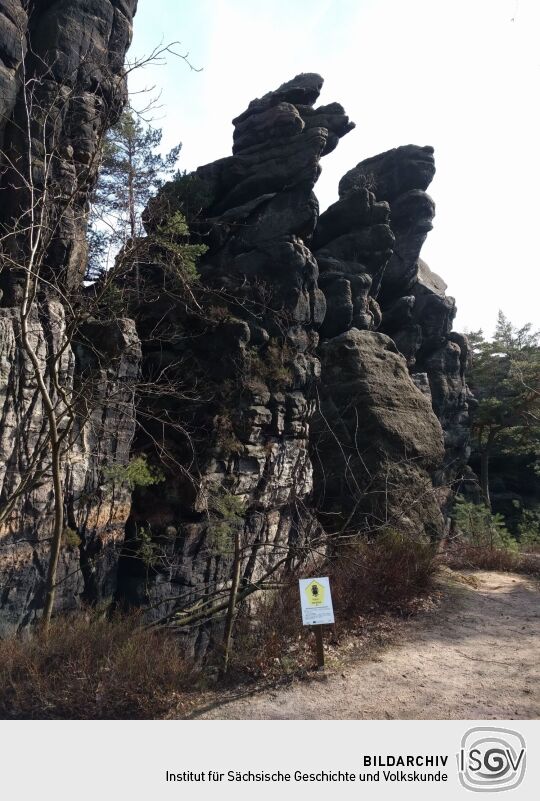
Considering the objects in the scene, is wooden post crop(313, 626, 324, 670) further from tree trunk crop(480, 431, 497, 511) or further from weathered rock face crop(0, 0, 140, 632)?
tree trunk crop(480, 431, 497, 511)

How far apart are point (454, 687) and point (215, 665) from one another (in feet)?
9.58

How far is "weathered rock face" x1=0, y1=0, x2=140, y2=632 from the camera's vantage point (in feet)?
37.3

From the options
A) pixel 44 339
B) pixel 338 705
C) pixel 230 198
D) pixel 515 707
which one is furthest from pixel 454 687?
pixel 230 198

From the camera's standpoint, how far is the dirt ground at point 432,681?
6.15 meters

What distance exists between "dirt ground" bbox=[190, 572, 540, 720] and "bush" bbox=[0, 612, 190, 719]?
520 millimetres

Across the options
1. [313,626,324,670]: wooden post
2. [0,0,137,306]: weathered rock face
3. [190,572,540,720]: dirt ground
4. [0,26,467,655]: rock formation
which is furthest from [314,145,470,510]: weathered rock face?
[313,626,324,670]: wooden post

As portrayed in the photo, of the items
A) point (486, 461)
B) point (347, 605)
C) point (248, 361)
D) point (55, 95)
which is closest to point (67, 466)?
point (248, 361)

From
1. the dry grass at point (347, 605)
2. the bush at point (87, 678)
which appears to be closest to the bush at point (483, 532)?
the dry grass at point (347, 605)

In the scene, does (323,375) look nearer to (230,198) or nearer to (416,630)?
(230,198)

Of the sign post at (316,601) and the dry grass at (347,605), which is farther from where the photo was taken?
the dry grass at (347,605)

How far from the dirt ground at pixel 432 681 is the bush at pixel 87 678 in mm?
520

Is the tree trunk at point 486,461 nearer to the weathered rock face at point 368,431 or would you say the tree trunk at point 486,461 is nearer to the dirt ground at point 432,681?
the weathered rock face at point 368,431
